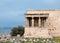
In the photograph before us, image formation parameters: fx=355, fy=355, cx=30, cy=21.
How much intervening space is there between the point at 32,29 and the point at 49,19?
4938 millimetres

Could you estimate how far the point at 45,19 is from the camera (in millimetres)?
64312

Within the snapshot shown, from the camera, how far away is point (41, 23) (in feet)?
212

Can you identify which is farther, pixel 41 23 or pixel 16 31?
pixel 16 31

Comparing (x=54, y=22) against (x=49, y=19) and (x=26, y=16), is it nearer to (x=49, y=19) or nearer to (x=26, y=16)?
(x=49, y=19)

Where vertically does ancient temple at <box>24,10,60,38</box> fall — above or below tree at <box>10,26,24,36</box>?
above

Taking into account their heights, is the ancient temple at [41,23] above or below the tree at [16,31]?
above

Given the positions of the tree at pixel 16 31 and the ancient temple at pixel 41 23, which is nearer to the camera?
the ancient temple at pixel 41 23

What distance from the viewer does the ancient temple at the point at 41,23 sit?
61.5 metres

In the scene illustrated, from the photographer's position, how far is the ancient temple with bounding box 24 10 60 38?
61531mm

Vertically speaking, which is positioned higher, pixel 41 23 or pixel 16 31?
pixel 41 23

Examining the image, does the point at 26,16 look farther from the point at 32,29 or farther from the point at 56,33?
the point at 56,33

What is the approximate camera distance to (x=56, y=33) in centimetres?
6469

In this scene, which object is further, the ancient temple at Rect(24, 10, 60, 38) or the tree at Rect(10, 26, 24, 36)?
the tree at Rect(10, 26, 24, 36)

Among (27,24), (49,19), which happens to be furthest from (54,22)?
(27,24)
